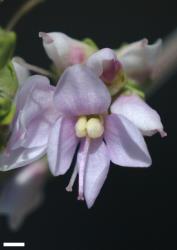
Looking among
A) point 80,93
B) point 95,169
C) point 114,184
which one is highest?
point 80,93

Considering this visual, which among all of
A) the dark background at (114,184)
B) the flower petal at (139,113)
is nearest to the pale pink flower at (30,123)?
the flower petal at (139,113)

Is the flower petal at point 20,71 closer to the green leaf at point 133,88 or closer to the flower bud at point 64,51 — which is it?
the flower bud at point 64,51

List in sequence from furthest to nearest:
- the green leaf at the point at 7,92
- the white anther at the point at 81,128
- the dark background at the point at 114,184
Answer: the dark background at the point at 114,184 → the white anther at the point at 81,128 → the green leaf at the point at 7,92

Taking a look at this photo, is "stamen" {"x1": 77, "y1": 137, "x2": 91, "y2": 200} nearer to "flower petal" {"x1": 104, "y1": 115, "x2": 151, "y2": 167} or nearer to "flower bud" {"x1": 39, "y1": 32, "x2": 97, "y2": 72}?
"flower petal" {"x1": 104, "y1": 115, "x2": 151, "y2": 167}

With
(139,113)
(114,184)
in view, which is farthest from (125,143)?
(114,184)

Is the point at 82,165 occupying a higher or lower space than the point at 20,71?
lower

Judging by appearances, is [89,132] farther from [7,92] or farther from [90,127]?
[7,92]

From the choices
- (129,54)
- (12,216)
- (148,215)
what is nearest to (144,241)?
(148,215)
